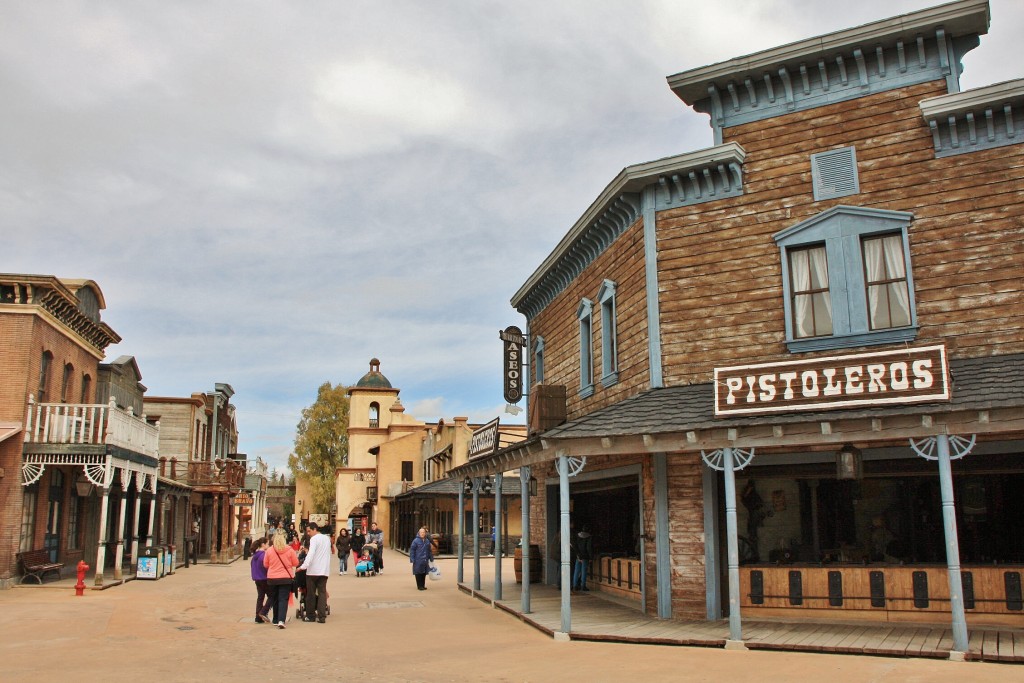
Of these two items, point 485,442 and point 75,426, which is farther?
point 75,426

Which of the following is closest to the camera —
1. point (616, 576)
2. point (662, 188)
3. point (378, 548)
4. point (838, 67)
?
point (838, 67)

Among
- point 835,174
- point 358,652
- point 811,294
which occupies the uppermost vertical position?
point 835,174

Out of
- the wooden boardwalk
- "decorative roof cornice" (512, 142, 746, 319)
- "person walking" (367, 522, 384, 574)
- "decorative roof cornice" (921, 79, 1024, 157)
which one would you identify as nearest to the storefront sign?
"person walking" (367, 522, 384, 574)

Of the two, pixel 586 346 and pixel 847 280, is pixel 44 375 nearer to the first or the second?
pixel 586 346

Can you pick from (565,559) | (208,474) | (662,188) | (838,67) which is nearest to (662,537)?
(565,559)

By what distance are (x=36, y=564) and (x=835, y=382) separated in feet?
64.8

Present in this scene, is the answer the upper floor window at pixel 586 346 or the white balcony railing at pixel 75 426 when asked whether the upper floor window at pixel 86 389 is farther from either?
the upper floor window at pixel 586 346

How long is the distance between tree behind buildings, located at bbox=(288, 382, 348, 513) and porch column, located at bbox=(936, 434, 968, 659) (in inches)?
2503

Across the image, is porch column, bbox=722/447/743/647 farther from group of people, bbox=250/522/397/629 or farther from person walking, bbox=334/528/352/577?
person walking, bbox=334/528/352/577

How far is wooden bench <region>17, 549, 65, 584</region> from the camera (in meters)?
20.9

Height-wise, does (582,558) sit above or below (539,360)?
below

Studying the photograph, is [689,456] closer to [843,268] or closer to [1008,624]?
[843,268]

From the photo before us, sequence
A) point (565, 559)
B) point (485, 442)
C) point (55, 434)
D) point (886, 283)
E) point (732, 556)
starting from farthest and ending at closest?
point (55, 434) → point (485, 442) → point (886, 283) → point (565, 559) → point (732, 556)

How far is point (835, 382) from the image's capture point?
11602mm
